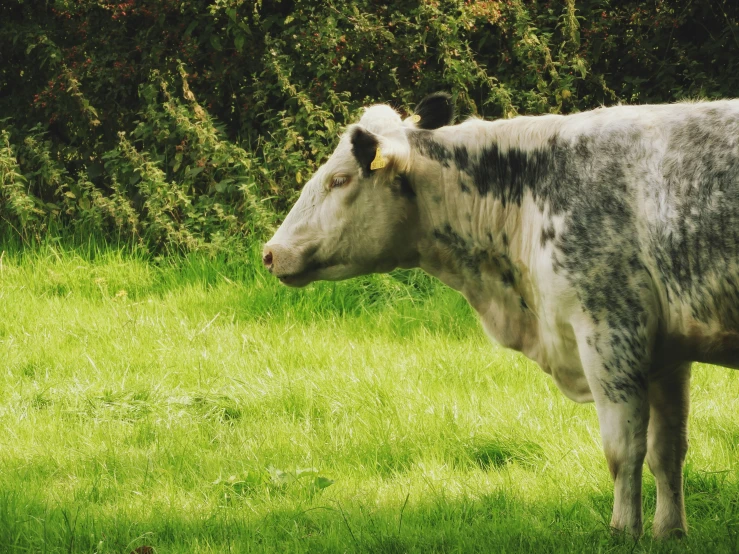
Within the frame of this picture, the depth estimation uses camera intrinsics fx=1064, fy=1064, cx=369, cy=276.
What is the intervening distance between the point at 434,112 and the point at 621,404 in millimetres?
Result: 1594

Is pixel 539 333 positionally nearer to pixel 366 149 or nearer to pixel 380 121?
pixel 366 149

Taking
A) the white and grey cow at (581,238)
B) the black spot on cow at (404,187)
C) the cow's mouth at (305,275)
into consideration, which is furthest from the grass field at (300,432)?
the black spot on cow at (404,187)

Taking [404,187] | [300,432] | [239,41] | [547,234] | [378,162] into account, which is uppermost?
[239,41]

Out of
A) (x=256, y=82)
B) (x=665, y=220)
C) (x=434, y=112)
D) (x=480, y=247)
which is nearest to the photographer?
(x=665, y=220)

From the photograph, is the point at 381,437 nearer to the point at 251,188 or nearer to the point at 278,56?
the point at 251,188

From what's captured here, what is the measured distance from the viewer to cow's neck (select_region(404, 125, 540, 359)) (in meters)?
4.37

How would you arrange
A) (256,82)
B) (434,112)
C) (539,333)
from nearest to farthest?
(539,333) → (434,112) → (256,82)

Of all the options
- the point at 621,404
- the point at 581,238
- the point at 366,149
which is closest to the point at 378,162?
the point at 366,149

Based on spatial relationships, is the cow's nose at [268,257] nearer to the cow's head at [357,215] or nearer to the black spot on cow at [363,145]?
the cow's head at [357,215]

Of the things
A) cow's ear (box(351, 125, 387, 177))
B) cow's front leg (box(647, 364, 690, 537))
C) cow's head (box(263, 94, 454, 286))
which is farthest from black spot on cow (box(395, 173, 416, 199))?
cow's front leg (box(647, 364, 690, 537))

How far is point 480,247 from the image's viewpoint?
4.47 metres

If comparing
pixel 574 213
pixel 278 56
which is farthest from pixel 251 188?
pixel 574 213

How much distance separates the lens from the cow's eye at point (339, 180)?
4512 mm

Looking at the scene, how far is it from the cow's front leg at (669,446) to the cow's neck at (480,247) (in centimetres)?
57
